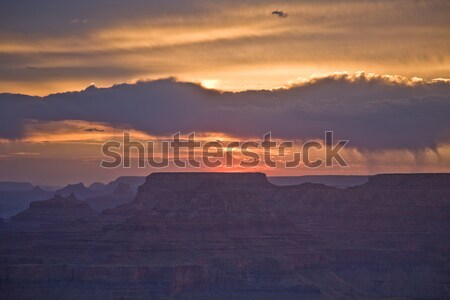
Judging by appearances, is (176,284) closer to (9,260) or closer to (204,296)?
(204,296)

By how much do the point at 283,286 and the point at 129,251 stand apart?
68.3 ft

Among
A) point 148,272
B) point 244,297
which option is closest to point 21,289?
point 148,272

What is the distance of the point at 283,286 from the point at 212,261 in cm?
981

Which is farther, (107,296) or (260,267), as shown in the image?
(260,267)

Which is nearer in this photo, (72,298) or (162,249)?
(72,298)

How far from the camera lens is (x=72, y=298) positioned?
187 metres

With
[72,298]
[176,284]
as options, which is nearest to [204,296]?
[176,284]

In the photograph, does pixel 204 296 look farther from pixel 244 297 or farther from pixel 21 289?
pixel 21 289

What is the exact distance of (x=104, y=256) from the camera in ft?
654

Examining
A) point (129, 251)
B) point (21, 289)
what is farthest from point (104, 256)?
point (21, 289)

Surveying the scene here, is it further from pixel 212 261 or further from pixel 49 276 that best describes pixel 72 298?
pixel 212 261

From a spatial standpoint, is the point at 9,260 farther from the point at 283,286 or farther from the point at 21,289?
the point at 283,286

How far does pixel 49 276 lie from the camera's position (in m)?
188

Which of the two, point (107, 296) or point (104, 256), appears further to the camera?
point (104, 256)
